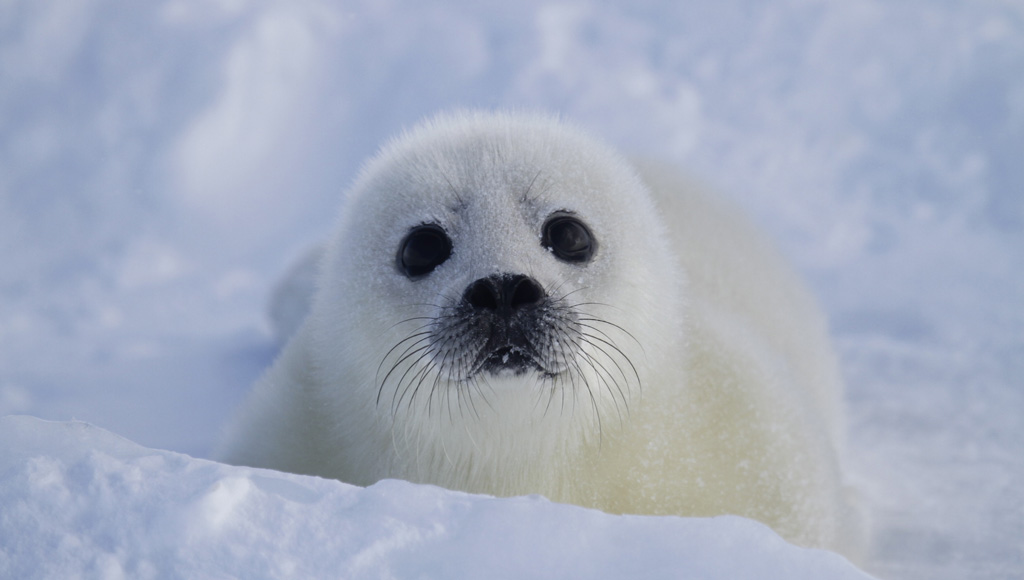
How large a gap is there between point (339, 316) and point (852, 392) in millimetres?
2685

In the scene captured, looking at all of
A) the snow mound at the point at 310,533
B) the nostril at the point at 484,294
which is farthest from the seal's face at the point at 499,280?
the snow mound at the point at 310,533

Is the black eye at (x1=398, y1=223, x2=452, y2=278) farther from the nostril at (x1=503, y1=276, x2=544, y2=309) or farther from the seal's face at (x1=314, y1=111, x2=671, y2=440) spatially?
the nostril at (x1=503, y1=276, x2=544, y2=309)

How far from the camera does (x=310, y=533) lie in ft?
4.53

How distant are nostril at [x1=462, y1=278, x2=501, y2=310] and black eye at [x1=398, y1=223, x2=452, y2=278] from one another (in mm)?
214

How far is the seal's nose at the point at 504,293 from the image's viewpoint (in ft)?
5.90

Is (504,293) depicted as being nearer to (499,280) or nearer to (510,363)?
(499,280)

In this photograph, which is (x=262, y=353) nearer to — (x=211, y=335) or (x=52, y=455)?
(x=211, y=335)

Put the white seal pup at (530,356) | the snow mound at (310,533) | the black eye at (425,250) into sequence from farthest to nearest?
the black eye at (425,250) → the white seal pup at (530,356) → the snow mound at (310,533)

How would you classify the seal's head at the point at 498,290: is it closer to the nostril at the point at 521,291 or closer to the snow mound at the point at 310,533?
the nostril at the point at 521,291

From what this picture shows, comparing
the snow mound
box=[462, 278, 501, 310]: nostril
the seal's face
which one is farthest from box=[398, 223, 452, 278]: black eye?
the snow mound

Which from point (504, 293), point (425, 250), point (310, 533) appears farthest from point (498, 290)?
point (310, 533)

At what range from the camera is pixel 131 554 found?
51.4 inches

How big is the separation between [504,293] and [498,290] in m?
0.01

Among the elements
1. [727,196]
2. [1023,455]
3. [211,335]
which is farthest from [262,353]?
[1023,455]
